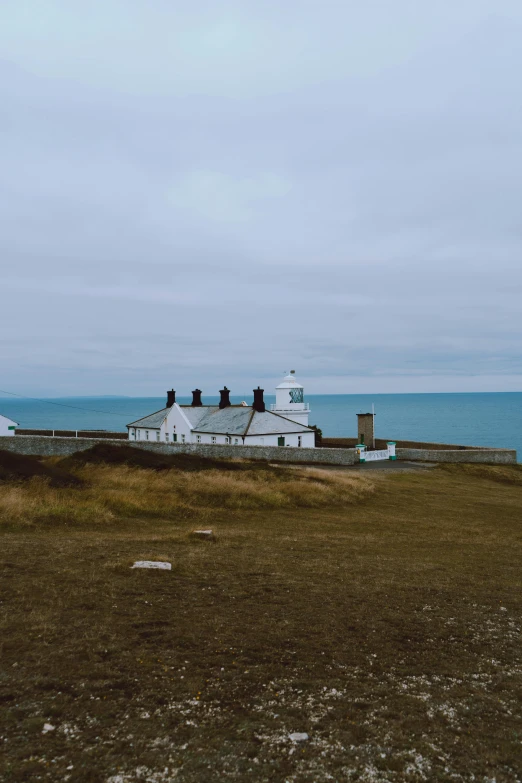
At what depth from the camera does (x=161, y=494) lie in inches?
869

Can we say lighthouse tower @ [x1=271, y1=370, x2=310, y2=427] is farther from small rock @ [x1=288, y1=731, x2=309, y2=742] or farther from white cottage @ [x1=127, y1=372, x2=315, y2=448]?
small rock @ [x1=288, y1=731, x2=309, y2=742]

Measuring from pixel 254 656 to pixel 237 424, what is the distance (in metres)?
43.9

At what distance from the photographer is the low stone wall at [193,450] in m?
38.3

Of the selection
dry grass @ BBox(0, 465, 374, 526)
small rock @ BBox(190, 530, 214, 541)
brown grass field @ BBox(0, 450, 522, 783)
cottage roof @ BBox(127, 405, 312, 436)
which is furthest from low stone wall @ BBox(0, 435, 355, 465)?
small rock @ BBox(190, 530, 214, 541)

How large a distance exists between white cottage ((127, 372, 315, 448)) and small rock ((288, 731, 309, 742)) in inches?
1527

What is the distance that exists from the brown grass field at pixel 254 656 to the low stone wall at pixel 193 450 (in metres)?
22.5

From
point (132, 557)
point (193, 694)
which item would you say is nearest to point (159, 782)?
point (193, 694)

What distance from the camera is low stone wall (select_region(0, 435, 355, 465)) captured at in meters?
38.3

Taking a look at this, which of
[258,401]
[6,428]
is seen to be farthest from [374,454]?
[6,428]

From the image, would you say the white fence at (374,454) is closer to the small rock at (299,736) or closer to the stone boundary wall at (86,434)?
the stone boundary wall at (86,434)

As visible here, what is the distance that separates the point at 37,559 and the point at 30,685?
607cm

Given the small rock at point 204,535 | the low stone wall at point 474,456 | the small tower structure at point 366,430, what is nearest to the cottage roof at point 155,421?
the small tower structure at point 366,430

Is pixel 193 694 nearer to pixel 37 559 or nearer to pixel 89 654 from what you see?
pixel 89 654

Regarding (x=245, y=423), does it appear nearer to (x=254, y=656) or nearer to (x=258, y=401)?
(x=258, y=401)
